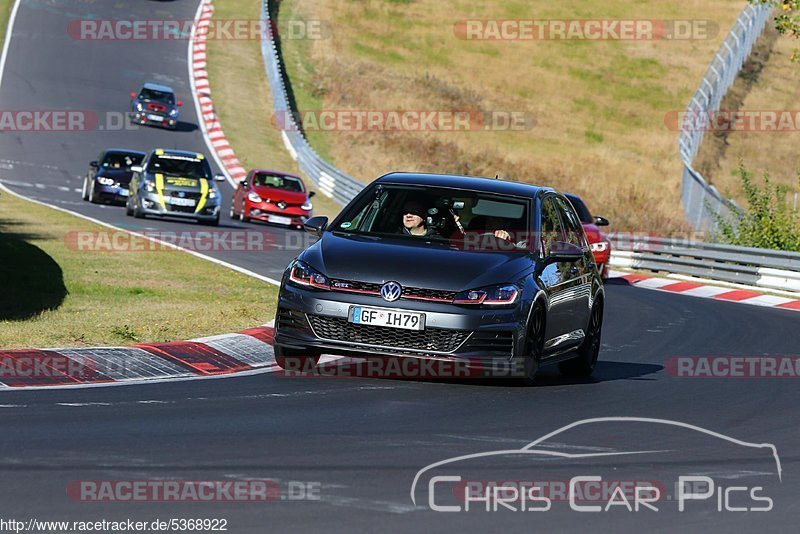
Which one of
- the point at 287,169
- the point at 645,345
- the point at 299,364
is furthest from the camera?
the point at 287,169

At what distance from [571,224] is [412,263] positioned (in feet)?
8.15

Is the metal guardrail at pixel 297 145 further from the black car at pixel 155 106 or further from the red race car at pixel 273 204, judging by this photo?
the red race car at pixel 273 204

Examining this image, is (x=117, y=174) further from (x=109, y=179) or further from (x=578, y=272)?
(x=578, y=272)

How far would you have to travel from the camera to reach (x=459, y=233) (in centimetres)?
1149

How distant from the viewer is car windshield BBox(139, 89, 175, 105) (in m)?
48.4

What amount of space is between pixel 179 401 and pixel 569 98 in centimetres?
5643

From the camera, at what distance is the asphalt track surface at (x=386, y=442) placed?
6340 mm

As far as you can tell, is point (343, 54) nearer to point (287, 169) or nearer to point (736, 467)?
point (287, 169)

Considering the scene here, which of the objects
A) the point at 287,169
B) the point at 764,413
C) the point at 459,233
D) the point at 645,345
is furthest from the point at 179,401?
the point at 287,169

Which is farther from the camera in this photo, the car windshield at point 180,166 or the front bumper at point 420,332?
the car windshield at point 180,166

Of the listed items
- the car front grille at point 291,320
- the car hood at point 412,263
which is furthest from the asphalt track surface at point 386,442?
the car hood at point 412,263

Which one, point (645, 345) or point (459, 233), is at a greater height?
point (459, 233)

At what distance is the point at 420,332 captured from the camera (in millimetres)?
10375

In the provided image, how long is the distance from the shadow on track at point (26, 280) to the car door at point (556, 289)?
15.8 ft
